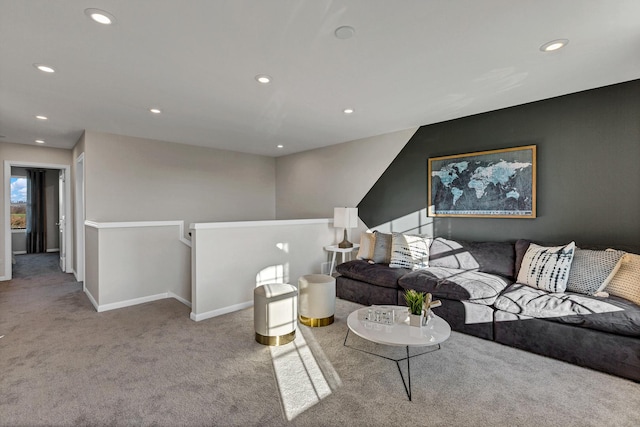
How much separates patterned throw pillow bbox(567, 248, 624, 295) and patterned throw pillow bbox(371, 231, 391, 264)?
1.95 meters

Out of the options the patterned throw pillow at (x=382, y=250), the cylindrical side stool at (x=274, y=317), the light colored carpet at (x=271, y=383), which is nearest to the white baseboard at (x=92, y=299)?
the light colored carpet at (x=271, y=383)

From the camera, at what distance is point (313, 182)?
598 cm

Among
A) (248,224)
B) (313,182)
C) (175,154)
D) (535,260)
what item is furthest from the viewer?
(313,182)

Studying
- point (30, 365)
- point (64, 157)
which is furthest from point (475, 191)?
point (64, 157)

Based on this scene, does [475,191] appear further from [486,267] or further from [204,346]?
[204,346]

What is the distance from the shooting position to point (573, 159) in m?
3.24

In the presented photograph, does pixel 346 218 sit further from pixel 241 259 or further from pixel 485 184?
pixel 485 184

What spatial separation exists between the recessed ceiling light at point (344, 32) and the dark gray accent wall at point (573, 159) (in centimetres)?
257

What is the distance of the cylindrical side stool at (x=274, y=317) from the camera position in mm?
2852

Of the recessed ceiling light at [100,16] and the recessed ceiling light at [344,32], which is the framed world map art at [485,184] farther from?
the recessed ceiling light at [100,16]

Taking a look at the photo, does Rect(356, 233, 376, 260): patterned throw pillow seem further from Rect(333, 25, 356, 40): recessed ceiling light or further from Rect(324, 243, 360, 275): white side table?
Rect(333, 25, 356, 40): recessed ceiling light

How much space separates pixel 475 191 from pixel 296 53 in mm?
2834

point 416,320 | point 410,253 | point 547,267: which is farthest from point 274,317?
point 547,267

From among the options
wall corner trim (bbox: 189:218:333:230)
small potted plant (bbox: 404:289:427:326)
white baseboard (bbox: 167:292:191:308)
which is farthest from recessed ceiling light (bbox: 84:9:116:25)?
white baseboard (bbox: 167:292:191:308)
